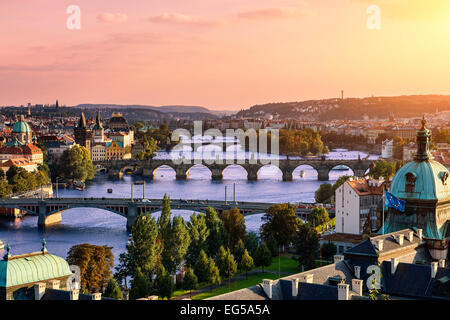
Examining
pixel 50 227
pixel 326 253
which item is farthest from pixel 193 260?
pixel 50 227

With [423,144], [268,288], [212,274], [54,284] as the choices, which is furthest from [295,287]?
[212,274]

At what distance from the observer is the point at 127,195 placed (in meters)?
53.8

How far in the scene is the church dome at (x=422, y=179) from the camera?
21938mm

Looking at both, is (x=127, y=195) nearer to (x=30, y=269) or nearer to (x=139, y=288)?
(x=139, y=288)

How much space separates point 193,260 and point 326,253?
4.63 metres

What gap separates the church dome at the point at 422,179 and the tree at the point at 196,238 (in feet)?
26.0

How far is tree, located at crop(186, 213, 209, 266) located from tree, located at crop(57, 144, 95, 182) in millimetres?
37300

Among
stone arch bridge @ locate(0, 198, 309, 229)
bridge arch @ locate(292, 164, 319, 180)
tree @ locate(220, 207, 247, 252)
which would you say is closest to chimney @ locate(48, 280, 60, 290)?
tree @ locate(220, 207, 247, 252)

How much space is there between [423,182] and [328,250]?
7.23 m

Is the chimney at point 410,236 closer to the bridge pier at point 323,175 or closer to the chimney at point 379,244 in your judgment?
the chimney at point 379,244

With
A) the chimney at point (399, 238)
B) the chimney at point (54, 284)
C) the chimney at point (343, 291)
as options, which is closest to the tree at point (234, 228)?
the chimney at point (399, 238)

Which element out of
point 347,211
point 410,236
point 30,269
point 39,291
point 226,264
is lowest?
point 226,264

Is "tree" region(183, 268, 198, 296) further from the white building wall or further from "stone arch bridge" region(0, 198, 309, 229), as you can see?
"stone arch bridge" region(0, 198, 309, 229)
